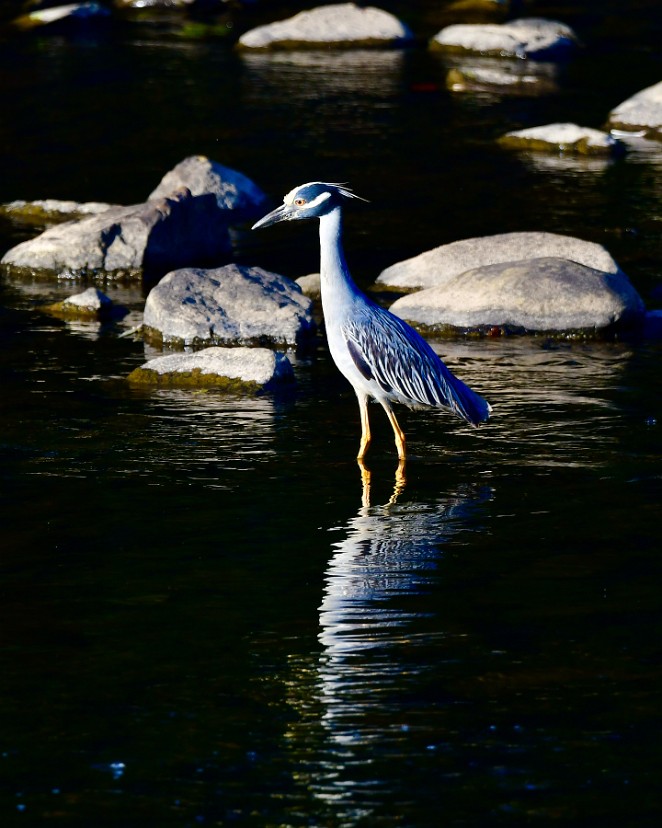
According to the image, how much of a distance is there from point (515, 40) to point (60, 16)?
32.4 ft

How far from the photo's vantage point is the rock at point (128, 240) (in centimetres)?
1738

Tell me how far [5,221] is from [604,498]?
37.9ft

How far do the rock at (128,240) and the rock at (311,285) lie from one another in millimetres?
1911

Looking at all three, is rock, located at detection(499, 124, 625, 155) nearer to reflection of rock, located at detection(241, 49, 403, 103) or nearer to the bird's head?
reflection of rock, located at detection(241, 49, 403, 103)

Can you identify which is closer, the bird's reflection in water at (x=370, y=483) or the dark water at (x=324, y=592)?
the dark water at (x=324, y=592)

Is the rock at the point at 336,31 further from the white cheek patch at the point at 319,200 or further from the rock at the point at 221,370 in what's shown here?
the white cheek patch at the point at 319,200

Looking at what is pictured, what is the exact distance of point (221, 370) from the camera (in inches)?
519

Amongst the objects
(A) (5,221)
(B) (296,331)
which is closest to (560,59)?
(A) (5,221)

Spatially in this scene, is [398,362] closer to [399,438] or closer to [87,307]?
[399,438]

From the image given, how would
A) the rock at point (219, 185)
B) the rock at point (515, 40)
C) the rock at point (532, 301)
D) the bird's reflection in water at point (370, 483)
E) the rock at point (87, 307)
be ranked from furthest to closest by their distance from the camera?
the rock at point (515, 40)
the rock at point (219, 185)
the rock at point (87, 307)
the rock at point (532, 301)
the bird's reflection in water at point (370, 483)

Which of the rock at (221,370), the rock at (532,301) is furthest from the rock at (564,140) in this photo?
Answer: the rock at (221,370)

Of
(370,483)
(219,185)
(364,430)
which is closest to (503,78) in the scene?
(219,185)

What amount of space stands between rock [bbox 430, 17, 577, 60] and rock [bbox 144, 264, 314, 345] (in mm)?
17014

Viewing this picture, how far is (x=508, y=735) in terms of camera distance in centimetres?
721
